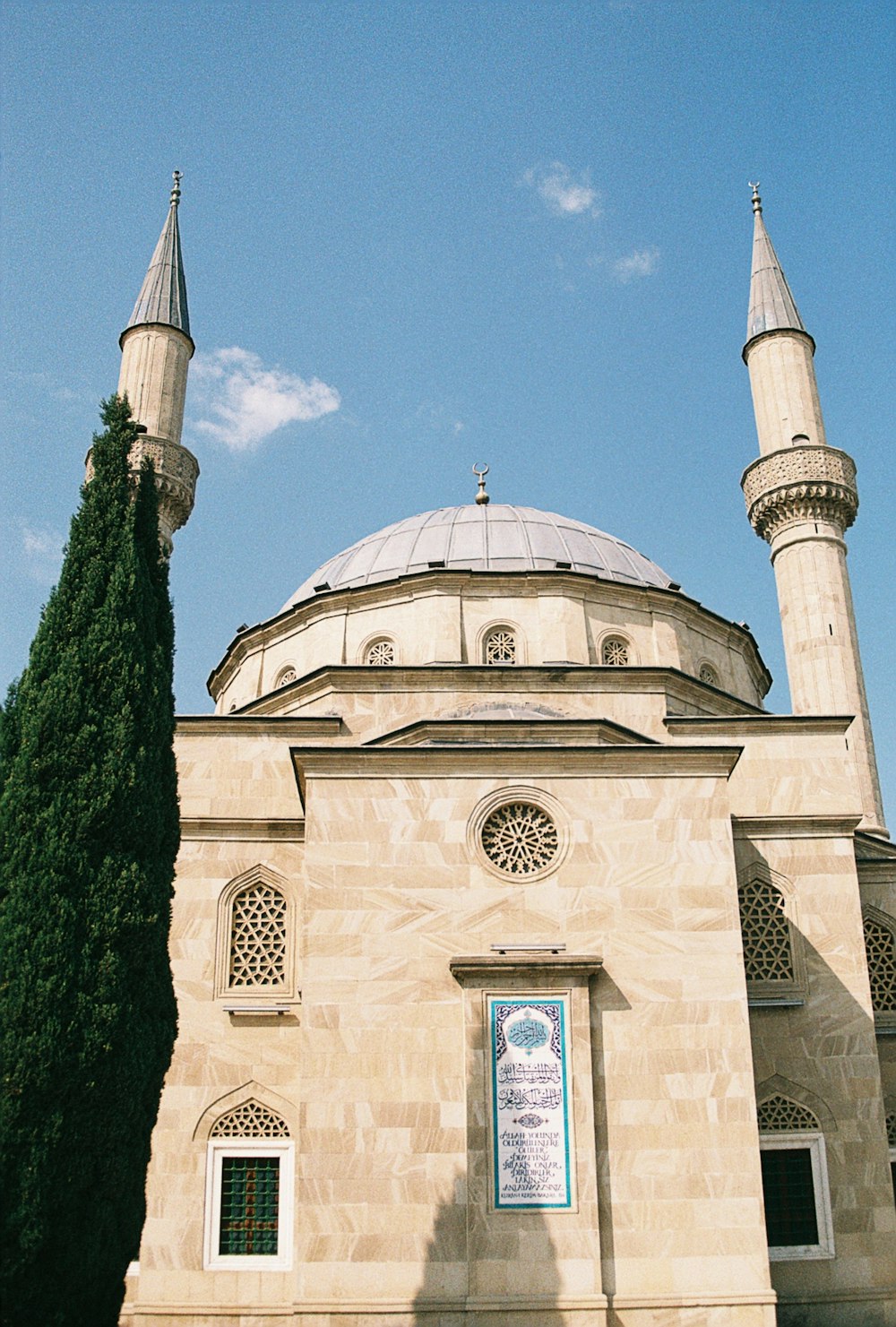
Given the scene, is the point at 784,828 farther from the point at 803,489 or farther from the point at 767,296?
the point at 767,296

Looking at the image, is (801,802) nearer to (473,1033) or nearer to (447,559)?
(473,1033)

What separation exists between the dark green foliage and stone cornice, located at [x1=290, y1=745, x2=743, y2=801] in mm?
2023

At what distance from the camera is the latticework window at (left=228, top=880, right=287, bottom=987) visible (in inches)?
450

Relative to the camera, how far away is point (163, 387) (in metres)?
18.3

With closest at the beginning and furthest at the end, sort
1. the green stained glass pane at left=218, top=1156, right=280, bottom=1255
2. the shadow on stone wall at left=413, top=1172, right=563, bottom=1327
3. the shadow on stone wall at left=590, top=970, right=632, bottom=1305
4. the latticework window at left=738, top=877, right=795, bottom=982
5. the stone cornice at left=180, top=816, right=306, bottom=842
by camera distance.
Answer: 1. the shadow on stone wall at left=413, top=1172, right=563, bottom=1327
2. the shadow on stone wall at left=590, top=970, right=632, bottom=1305
3. the green stained glass pane at left=218, top=1156, right=280, bottom=1255
4. the latticework window at left=738, top=877, right=795, bottom=982
5. the stone cornice at left=180, top=816, right=306, bottom=842

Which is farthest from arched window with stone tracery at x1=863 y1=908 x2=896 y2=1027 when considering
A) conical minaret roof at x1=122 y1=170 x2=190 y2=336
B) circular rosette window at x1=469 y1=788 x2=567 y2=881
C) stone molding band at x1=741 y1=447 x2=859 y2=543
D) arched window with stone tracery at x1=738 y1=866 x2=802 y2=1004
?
conical minaret roof at x1=122 y1=170 x2=190 y2=336

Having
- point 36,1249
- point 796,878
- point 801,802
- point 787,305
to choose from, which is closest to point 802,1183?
point 796,878

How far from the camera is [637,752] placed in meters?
10.3

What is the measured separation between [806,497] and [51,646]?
12.4 m

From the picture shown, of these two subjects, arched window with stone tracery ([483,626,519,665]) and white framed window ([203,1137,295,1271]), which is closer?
white framed window ([203,1137,295,1271])

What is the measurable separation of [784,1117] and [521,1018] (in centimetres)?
322

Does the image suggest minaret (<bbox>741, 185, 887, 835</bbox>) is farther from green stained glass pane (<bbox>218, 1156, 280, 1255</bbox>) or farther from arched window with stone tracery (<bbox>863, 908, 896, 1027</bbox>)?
green stained glass pane (<bbox>218, 1156, 280, 1255</bbox>)

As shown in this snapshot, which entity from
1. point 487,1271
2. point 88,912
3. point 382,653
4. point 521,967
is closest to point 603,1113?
point 521,967

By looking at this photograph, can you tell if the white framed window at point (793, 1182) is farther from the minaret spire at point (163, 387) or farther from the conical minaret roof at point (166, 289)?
the conical minaret roof at point (166, 289)
